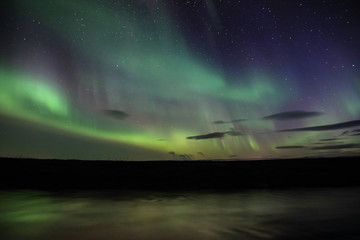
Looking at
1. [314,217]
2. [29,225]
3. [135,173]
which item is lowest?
[314,217]

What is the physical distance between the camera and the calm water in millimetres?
6862

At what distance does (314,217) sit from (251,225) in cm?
231

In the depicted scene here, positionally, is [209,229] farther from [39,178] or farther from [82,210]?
[39,178]

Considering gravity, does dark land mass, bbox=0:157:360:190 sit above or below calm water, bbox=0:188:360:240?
above

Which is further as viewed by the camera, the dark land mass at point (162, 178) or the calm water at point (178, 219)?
the dark land mass at point (162, 178)

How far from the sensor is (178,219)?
8.95 metres

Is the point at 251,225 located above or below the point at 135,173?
below

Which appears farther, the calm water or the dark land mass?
the dark land mass

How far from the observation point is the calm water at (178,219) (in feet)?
22.5

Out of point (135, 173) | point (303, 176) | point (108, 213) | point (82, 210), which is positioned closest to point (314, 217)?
point (108, 213)

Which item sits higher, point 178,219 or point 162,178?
point 162,178

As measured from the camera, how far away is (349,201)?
1269 cm

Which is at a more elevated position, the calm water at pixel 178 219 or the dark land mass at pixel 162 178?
the dark land mass at pixel 162 178

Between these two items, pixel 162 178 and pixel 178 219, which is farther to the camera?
pixel 162 178
